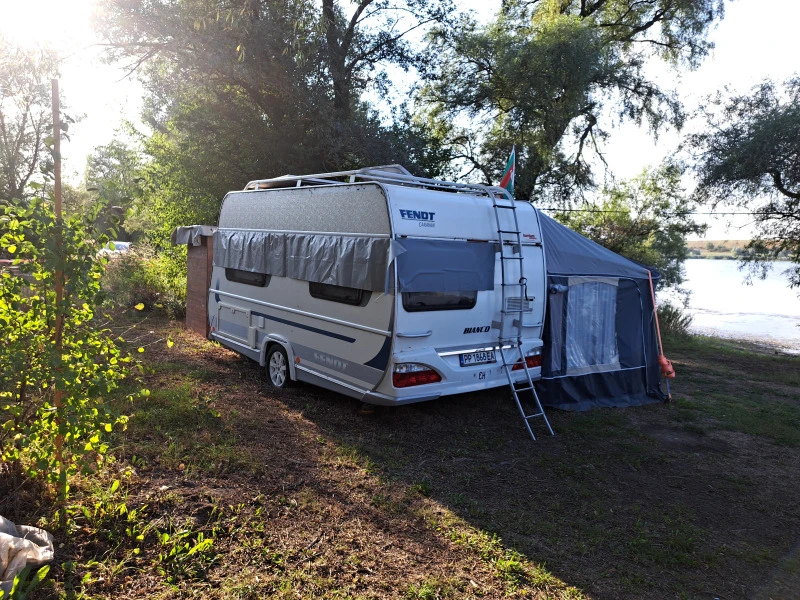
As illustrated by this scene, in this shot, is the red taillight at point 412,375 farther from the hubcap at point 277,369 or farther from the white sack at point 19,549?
the white sack at point 19,549

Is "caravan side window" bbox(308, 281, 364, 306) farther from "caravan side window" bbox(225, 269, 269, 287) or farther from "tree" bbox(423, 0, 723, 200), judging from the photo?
"tree" bbox(423, 0, 723, 200)

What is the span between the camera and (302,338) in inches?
276

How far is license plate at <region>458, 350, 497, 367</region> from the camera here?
6301 mm

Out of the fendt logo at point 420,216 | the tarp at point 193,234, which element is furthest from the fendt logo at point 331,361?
the tarp at point 193,234

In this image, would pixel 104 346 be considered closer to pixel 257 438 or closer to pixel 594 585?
pixel 257 438

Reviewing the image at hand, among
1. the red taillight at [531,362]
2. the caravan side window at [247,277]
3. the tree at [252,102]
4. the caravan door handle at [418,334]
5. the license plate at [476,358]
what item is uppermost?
the tree at [252,102]

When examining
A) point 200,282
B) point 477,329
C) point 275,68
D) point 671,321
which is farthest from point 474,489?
point 671,321

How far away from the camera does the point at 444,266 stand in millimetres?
6004

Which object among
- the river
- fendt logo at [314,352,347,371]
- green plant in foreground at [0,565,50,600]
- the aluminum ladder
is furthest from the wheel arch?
the river

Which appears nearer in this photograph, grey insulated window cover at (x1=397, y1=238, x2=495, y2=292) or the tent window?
grey insulated window cover at (x1=397, y1=238, x2=495, y2=292)

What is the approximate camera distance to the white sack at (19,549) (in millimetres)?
2758

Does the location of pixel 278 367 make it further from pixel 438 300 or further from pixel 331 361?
pixel 438 300

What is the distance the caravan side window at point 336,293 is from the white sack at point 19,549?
3601mm

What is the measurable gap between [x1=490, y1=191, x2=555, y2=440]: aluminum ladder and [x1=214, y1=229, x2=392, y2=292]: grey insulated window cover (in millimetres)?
1699
